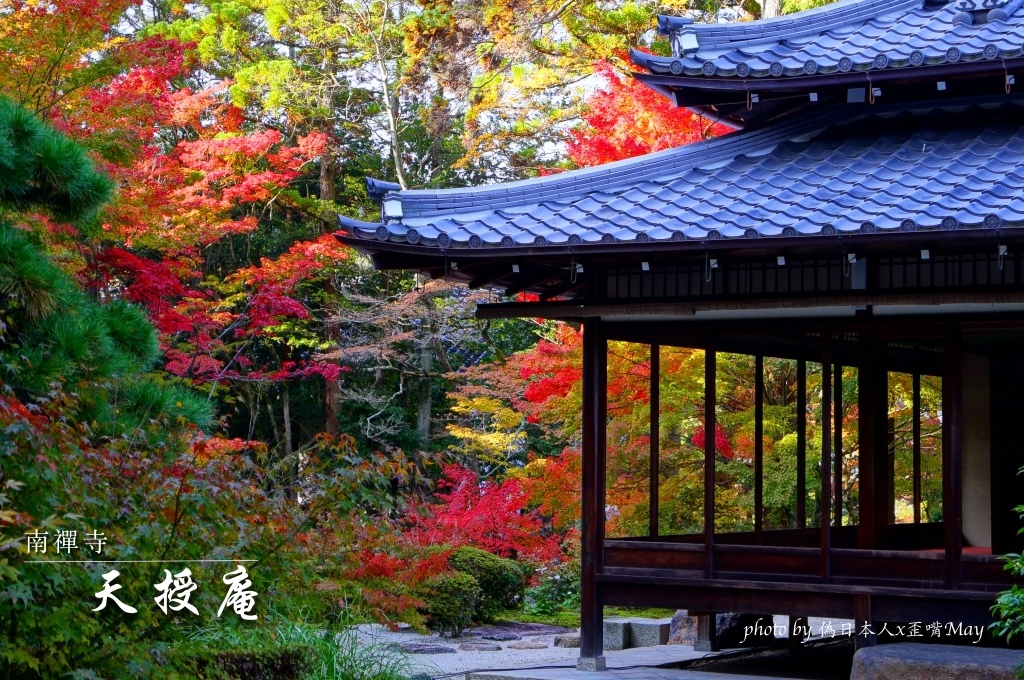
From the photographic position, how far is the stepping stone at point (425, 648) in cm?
1157

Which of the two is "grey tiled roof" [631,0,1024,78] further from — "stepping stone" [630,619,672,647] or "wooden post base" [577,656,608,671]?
"stepping stone" [630,619,672,647]

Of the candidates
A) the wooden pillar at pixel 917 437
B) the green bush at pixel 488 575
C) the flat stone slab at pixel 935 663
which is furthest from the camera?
the green bush at pixel 488 575

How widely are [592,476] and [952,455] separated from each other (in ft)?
7.89

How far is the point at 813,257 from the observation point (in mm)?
7379

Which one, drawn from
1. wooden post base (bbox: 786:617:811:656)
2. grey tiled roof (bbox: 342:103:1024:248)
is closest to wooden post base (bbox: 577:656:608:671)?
wooden post base (bbox: 786:617:811:656)

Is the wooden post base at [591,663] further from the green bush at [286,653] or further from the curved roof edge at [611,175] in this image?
the curved roof edge at [611,175]

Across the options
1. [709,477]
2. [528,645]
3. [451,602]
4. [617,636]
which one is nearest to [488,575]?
[451,602]

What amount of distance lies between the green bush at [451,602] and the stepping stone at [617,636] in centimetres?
201

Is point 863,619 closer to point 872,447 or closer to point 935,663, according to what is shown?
point 935,663

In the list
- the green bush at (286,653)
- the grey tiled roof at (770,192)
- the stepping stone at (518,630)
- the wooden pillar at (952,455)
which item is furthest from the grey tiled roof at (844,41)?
the stepping stone at (518,630)

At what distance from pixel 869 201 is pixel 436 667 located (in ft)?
18.4

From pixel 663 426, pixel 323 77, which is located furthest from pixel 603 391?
pixel 323 77

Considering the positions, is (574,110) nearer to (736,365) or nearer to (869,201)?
(736,365)

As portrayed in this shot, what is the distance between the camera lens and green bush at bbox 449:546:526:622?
1382 centimetres
